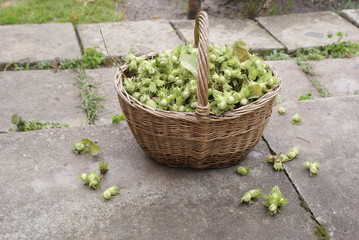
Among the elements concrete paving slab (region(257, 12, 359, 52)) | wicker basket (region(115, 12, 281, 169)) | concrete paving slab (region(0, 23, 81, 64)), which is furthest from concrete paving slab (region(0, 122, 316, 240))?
concrete paving slab (region(257, 12, 359, 52))

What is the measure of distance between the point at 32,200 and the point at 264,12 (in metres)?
3.18

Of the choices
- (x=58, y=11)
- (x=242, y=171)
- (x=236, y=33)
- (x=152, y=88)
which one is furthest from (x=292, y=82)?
(x=58, y=11)

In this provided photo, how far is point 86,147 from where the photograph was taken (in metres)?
2.37

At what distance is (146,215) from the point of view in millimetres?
1990

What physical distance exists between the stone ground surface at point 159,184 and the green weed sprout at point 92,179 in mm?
29

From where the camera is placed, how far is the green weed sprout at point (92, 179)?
2.11 meters

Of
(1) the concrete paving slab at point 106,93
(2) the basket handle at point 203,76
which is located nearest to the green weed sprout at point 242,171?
(2) the basket handle at point 203,76

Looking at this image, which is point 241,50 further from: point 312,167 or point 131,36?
point 131,36

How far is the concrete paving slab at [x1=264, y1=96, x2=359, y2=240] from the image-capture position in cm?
202

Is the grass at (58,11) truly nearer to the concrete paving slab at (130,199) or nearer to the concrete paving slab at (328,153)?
the concrete paving slab at (130,199)

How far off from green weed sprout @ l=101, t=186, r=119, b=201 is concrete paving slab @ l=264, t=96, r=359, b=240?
865 millimetres

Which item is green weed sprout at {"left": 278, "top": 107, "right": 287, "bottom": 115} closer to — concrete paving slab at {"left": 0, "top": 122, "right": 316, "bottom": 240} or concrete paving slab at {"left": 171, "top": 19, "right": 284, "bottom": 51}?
concrete paving slab at {"left": 0, "top": 122, "right": 316, "bottom": 240}

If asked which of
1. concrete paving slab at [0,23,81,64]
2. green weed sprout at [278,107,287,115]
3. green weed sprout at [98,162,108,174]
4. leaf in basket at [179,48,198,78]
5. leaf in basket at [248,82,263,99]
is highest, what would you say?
leaf in basket at [179,48,198,78]

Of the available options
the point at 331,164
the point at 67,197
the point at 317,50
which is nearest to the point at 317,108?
the point at 331,164
